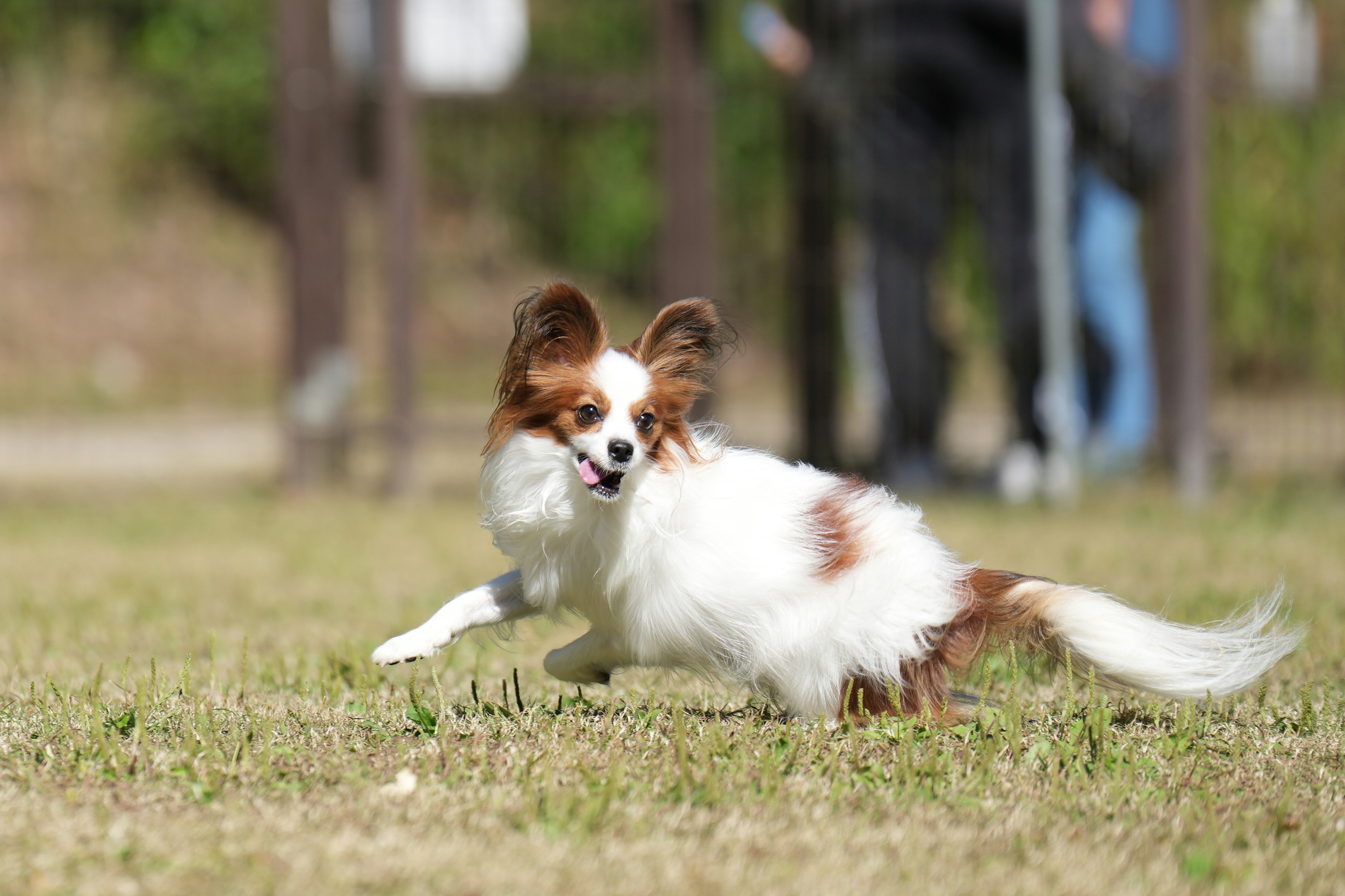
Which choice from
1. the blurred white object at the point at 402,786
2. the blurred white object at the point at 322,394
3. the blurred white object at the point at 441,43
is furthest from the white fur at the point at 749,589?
the blurred white object at the point at 441,43

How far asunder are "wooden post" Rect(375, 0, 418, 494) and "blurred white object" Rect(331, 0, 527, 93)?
7.6 inches

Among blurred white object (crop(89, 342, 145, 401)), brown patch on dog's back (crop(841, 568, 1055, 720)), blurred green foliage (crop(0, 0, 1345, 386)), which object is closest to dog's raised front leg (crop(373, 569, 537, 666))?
brown patch on dog's back (crop(841, 568, 1055, 720))

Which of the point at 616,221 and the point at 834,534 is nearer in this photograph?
the point at 834,534

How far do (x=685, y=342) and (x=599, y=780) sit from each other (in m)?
1.07

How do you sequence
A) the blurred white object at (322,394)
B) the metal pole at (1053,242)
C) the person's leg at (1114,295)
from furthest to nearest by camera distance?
the person's leg at (1114,295) → the blurred white object at (322,394) → the metal pole at (1053,242)

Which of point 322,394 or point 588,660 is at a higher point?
point 322,394

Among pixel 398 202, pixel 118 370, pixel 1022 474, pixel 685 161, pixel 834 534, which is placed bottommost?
pixel 1022 474

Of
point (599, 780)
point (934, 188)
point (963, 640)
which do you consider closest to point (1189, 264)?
point (934, 188)

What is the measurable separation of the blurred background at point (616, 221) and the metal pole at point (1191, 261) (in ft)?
0.11

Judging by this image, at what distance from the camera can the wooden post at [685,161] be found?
8.69m

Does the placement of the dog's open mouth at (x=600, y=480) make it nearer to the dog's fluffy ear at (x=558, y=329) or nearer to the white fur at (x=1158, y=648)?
the dog's fluffy ear at (x=558, y=329)

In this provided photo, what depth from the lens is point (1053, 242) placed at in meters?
7.88

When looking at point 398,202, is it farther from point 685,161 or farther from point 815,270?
point 815,270

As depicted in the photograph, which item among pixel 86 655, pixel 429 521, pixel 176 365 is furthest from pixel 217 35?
pixel 86 655
